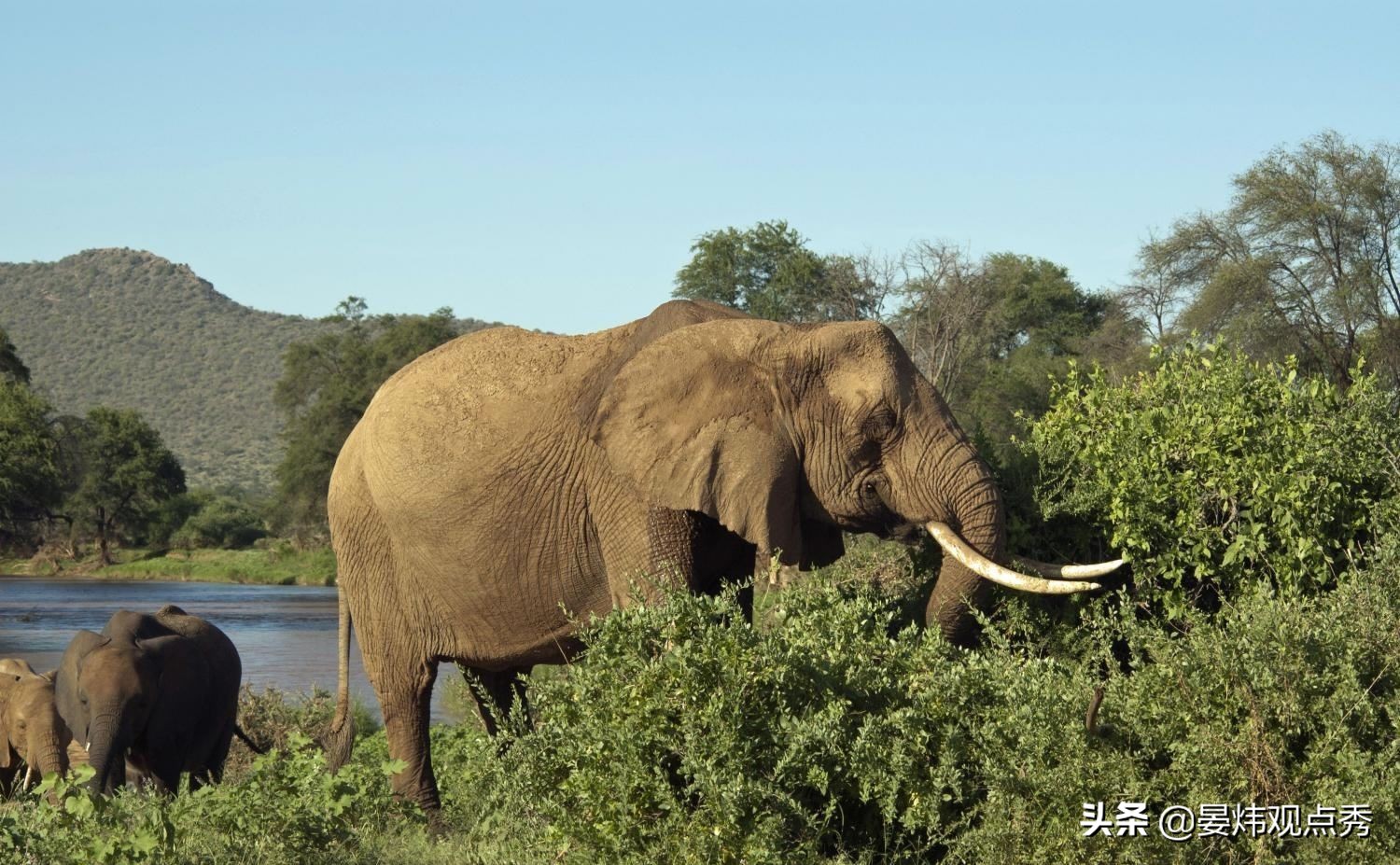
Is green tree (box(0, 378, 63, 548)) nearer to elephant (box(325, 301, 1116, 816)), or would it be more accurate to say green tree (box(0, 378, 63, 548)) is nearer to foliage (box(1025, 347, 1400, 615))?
elephant (box(325, 301, 1116, 816))

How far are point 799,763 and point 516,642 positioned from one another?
9.64 feet

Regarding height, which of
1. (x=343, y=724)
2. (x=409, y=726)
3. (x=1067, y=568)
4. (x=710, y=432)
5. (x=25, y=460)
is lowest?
(x=343, y=724)

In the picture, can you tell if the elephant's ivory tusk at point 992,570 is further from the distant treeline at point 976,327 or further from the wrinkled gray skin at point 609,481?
the distant treeline at point 976,327

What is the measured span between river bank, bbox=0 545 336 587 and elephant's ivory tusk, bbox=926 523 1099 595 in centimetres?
4192

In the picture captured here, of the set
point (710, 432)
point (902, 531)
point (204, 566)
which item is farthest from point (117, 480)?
point (902, 531)

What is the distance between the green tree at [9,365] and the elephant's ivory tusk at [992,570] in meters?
51.0

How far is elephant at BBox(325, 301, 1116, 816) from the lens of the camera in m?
7.50

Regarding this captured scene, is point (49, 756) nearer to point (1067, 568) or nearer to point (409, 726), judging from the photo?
point (409, 726)

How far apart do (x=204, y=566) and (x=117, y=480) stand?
6.12m

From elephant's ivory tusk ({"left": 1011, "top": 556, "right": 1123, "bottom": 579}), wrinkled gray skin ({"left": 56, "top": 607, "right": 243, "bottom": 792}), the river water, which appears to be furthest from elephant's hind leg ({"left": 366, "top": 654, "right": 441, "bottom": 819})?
the river water

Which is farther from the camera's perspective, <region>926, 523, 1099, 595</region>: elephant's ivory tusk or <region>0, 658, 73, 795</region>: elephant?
<region>0, 658, 73, 795</region>: elephant

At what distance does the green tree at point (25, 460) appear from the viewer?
48812 mm

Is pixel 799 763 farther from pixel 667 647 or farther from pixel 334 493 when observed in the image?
pixel 334 493

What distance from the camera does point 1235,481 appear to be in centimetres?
804
